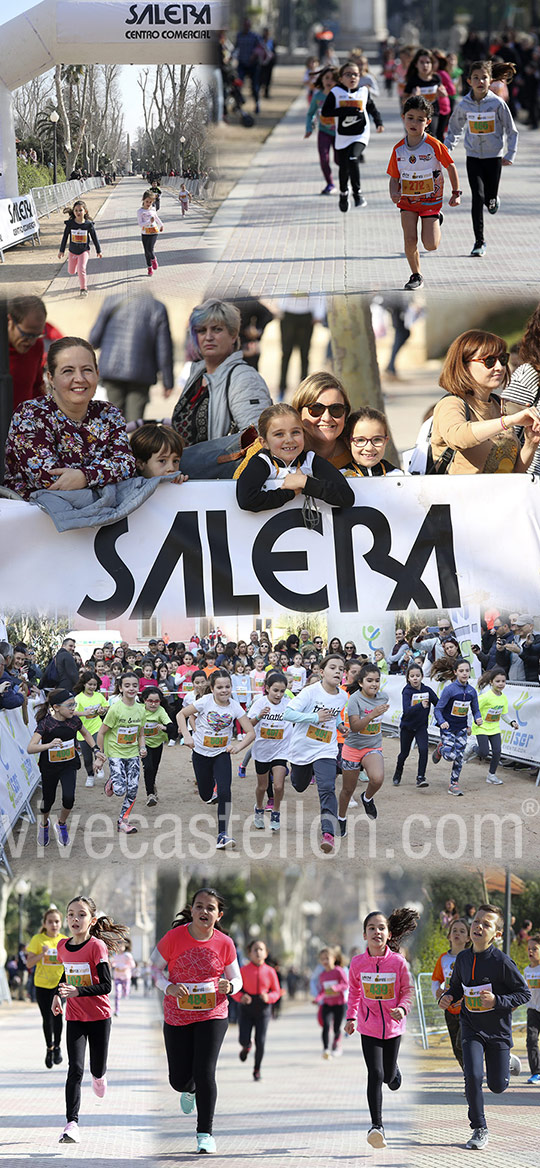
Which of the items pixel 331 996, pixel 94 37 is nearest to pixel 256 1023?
pixel 331 996

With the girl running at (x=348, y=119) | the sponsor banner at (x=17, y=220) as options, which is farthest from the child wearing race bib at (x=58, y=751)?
the girl running at (x=348, y=119)

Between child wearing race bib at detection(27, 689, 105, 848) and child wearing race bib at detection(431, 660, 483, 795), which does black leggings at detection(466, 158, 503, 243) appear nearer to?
child wearing race bib at detection(431, 660, 483, 795)

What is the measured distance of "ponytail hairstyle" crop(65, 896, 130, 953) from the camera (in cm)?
484

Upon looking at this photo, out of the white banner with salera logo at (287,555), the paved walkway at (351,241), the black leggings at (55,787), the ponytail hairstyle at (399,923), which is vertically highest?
the paved walkway at (351,241)

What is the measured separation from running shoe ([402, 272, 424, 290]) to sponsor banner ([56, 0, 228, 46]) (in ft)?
5.55

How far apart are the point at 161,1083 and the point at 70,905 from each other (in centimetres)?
85

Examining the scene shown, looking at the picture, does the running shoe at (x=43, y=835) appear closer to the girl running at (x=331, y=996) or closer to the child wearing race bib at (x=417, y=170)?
the girl running at (x=331, y=996)

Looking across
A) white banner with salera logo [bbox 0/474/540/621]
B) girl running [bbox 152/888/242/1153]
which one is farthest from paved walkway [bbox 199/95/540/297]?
girl running [bbox 152/888/242/1153]

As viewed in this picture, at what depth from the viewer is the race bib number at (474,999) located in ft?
16.1

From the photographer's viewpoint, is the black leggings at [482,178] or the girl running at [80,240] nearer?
the girl running at [80,240]

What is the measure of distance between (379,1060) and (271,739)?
1.37 m

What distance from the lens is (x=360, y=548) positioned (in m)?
4.75

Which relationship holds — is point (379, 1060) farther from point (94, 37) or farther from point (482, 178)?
point (482, 178)

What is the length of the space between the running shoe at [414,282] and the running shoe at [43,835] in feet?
11.1
